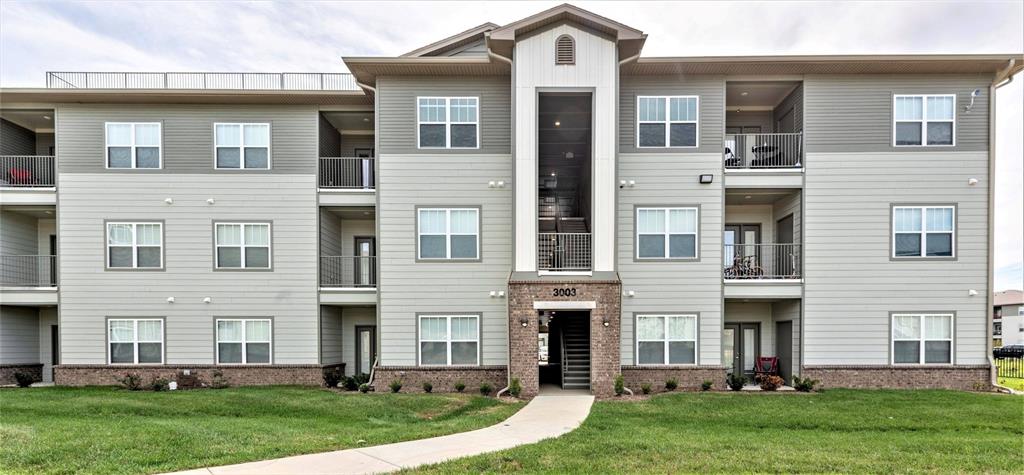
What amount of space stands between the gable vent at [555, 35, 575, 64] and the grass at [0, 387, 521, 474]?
8.38 metres

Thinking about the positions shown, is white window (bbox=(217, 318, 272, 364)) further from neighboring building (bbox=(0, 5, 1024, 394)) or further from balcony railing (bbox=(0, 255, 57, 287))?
balcony railing (bbox=(0, 255, 57, 287))

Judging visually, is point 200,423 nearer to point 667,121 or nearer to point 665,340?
point 665,340

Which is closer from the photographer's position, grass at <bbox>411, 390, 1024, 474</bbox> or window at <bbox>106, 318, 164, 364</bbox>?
grass at <bbox>411, 390, 1024, 474</bbox>

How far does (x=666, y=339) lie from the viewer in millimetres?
14008

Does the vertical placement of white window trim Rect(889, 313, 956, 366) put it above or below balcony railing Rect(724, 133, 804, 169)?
below

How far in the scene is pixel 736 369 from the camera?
15750mm

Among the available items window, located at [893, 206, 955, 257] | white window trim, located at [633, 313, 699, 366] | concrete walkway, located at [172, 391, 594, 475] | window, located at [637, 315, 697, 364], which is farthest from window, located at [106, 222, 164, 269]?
window, located at [893, 206, 955, 257]

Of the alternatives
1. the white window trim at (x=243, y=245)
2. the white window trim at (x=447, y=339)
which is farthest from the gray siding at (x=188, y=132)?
the white window trim at (x=447, y=339)

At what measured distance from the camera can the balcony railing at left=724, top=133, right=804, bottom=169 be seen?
561 inches

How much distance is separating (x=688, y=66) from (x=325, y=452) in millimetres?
12012

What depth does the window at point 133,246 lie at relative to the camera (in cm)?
1477

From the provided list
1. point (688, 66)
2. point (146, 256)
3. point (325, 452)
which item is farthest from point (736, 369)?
point (146, 256)

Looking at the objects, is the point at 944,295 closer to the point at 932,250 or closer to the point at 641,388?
the point at 932,250

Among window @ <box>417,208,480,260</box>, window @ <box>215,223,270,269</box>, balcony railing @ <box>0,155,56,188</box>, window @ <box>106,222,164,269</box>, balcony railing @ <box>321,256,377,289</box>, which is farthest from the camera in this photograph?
balcony railing @ <box>321,256,377,289</box>
